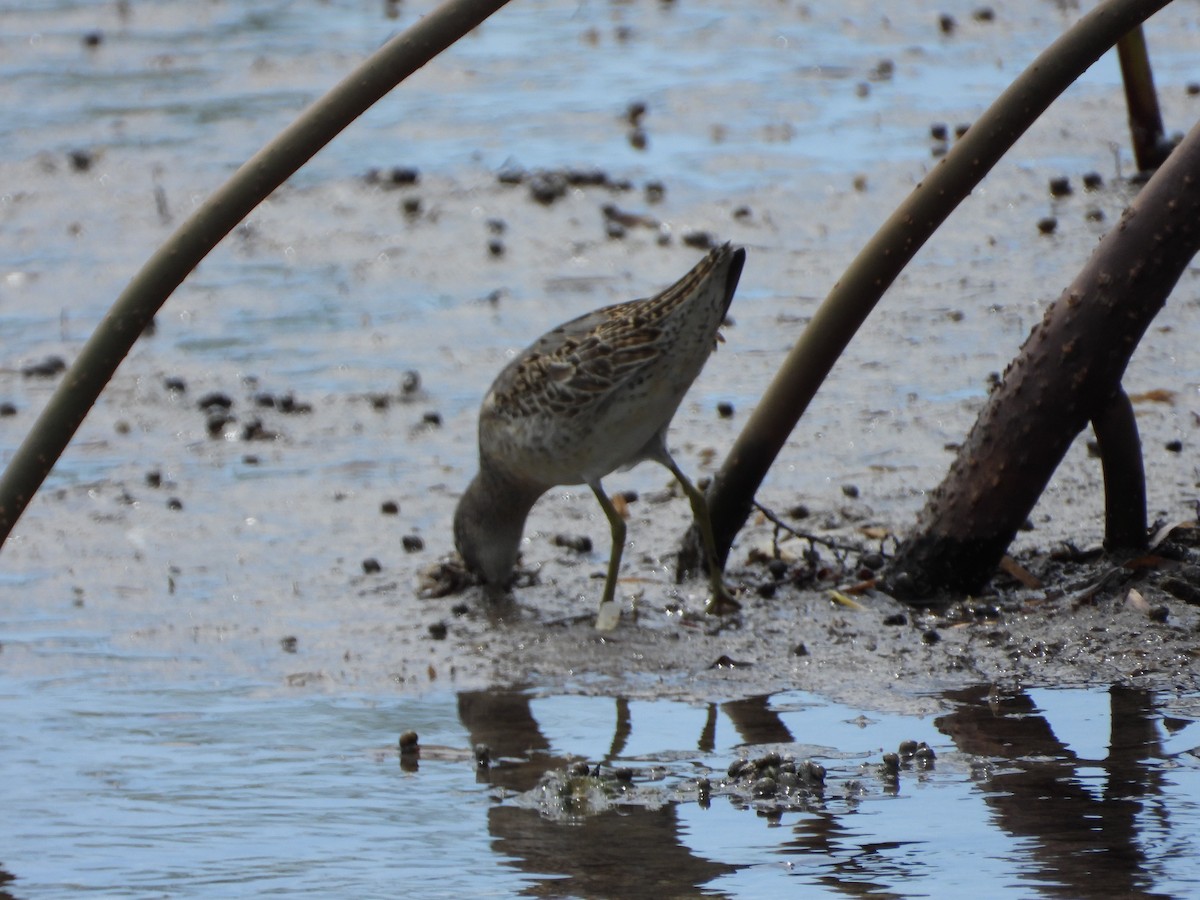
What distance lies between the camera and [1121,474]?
595 centimetres

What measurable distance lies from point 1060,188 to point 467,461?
4331 millimetres

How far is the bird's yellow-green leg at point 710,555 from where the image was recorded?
6.25m

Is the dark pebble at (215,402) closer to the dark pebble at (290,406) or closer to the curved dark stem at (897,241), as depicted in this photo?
the dark pebble at (290,406)

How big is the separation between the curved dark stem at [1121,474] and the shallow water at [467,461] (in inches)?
28.5

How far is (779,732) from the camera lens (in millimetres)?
5137

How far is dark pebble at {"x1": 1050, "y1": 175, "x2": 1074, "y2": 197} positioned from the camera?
10.9 m

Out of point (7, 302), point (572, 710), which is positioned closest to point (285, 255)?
point (7, 302)

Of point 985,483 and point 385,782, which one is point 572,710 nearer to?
point 385,782

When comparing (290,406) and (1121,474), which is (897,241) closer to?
(1121,474)

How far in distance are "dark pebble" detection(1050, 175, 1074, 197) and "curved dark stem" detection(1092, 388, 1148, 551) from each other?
5.08 meters

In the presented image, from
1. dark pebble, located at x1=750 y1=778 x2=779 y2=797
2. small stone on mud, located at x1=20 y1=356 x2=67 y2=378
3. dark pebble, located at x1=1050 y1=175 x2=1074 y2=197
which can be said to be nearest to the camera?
dark pebble, located at x1=750 y1=778 x2=779 y2=797

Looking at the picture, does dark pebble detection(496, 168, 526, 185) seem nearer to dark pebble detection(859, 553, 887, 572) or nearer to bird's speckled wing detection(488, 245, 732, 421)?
bird's speckled wing detection(488, 245, 732, 421)

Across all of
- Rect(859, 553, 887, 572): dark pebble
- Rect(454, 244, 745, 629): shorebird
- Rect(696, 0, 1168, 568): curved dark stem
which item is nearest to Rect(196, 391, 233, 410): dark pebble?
Rect(454, 244, 745, 629): shorebird

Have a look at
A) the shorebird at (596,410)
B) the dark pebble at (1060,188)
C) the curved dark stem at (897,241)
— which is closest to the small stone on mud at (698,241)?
the dark pebble at (1060,188)
